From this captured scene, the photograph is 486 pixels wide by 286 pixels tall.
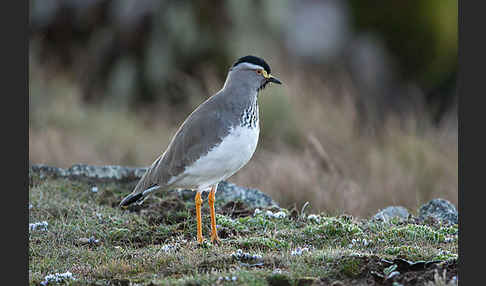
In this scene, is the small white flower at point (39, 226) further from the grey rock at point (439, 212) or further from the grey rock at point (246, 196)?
the grey rock at point (439, 212)

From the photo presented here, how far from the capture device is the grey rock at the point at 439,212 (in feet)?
23.7

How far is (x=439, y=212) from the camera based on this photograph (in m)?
7.41

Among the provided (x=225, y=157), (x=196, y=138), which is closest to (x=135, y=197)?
(x=196, y=138)

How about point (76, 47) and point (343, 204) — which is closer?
point (343, 204)

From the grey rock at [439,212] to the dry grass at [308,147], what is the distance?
130cm

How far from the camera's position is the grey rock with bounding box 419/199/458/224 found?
723 cm

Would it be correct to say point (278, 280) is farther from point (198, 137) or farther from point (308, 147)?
point (308, 147)

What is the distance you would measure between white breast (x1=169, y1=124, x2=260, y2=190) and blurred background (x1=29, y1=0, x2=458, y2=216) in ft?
9.74

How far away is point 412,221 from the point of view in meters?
7.12

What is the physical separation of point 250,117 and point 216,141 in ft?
1.36

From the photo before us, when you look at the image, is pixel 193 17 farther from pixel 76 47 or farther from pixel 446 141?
pixel 446 141

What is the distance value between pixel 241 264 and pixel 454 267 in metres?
1.66

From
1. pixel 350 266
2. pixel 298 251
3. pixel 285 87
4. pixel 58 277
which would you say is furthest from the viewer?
pixel 285 87

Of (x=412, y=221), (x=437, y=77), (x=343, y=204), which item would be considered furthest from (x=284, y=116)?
(x=437, y=77)
